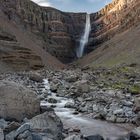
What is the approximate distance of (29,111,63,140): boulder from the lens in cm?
1555

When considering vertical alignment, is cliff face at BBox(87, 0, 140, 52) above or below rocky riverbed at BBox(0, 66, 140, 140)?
above

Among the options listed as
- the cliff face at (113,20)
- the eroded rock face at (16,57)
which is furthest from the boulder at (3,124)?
the cliff face at (113,20)

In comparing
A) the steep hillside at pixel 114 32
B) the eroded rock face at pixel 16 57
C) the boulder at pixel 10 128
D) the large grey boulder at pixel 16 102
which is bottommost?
the boulder at pixel 10 128

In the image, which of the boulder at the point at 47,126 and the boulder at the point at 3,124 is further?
the boulder at the point at 3,124

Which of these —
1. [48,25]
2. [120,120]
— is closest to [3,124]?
[120,120]

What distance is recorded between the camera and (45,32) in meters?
183

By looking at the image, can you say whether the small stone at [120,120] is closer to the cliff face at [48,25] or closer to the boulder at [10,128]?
the boulder at [10,128]

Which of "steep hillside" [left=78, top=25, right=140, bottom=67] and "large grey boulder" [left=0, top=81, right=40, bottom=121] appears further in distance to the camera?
"steep hillside" [left=78, top=25, right=140, bottom=67]

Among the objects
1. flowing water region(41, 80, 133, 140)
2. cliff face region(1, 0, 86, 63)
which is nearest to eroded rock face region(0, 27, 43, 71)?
flowing water region(41, 80, 133, 140)

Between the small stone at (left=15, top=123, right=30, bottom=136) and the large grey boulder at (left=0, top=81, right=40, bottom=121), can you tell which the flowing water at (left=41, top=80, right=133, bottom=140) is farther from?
the small stone at (left=15, top=123, right=30, bottom=136)

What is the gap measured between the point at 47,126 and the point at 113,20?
16350cm

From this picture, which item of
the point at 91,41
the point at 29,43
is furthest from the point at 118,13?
the point at 29,43

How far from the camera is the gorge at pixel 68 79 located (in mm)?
18134

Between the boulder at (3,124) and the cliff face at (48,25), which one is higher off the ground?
the cliff face at (48,25)
